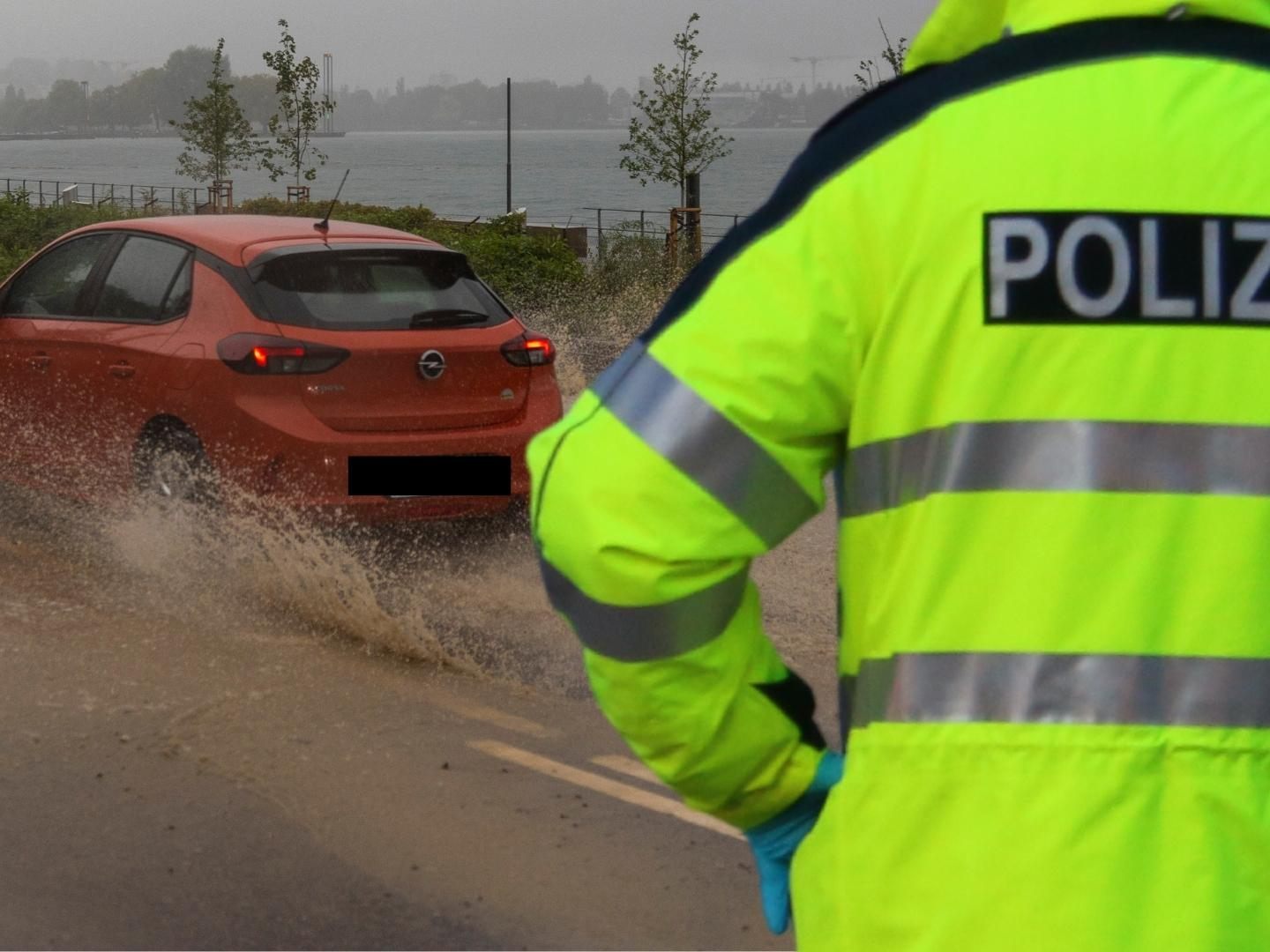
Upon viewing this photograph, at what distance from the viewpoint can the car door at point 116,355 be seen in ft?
Result: 25.5

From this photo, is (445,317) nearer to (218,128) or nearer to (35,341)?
(35,341)

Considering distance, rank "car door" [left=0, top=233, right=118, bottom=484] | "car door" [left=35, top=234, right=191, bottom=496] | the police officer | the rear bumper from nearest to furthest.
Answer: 1. the police officer
2. the rear bumper
3. "car door" [left=35, top=234, right=191, bottom=496]
4. "car door" [left=0, top=233, right=118, bottom=484]

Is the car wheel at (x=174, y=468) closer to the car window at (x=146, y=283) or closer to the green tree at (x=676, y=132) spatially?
the car window at (x=146, y=283)

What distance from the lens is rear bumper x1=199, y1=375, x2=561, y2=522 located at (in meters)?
7.24

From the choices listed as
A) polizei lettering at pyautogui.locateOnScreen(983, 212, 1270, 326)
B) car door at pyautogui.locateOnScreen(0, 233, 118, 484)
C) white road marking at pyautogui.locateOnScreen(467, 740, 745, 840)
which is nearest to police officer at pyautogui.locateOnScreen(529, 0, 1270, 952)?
polizei lettering at pyautogui.locateOnScreen(983, 212, 1270, 326)

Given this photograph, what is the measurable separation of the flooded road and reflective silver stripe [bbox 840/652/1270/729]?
272cm

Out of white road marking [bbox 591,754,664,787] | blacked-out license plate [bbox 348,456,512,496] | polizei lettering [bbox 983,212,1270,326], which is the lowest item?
white road marking [bbox 591,754,664,787]

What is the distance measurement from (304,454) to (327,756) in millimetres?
2200

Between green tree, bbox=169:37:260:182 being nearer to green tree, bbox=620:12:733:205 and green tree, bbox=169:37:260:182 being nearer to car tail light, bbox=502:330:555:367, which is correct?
green tree, bbox=620:12:733:205

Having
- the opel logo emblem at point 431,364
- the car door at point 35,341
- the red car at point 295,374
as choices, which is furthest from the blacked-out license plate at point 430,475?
the car door at point 35,341

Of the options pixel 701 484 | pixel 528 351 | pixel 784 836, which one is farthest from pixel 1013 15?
pixel 528 351

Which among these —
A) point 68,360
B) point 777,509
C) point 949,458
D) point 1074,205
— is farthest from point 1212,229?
point 68,360

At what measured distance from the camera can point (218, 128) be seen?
5059 centimetres

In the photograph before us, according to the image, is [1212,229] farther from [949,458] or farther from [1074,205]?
[949,458]
